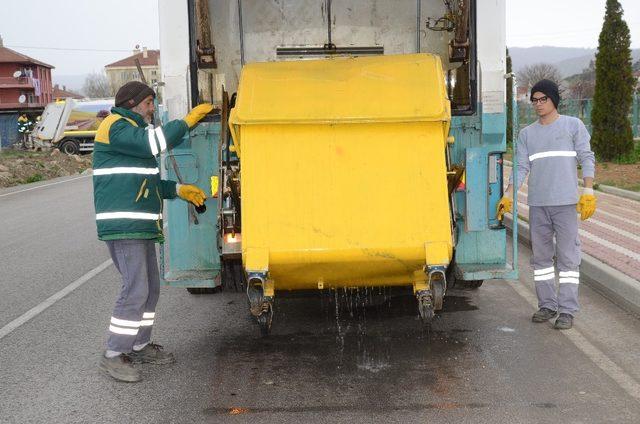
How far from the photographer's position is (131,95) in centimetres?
477

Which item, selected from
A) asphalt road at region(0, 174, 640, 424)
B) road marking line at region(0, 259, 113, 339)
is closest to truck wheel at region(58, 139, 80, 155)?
road marking line at region(0, 259, 113, 339)

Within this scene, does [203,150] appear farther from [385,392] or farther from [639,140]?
[639,140]

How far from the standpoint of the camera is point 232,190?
477 cm

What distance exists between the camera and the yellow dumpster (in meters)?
4.33

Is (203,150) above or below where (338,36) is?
below

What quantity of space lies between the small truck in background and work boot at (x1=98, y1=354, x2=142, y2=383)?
32.3 m

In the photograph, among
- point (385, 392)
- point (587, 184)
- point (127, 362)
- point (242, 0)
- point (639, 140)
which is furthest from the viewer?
point (639, 140)

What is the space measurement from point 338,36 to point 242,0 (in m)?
0.87

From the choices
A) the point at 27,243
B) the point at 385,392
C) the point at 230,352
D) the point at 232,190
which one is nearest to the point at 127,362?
the point at 230,352

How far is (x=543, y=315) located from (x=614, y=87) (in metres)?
13.8

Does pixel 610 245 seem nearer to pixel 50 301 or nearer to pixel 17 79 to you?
pixel 50 301

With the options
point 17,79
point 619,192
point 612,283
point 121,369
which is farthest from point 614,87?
point 17,79

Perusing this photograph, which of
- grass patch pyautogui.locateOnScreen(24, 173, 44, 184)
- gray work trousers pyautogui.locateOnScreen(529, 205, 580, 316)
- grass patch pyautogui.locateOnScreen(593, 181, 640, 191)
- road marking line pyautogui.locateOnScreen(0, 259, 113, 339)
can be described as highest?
gray work trousers pyautogui.locateOnScreen(529, 205, 580, 316)

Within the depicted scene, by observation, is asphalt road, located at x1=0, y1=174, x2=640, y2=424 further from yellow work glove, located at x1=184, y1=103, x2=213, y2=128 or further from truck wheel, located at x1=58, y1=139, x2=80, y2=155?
truck wheel, located at x1=58, y1=139, x2=80, y2=155
